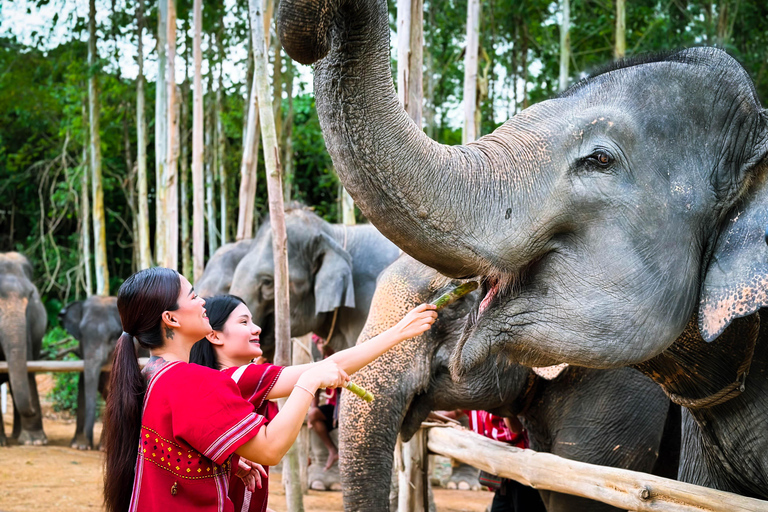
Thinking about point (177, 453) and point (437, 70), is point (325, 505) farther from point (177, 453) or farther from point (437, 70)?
point (437, 70)

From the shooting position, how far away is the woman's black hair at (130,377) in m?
1.92

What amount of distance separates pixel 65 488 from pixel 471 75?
15.1 ft

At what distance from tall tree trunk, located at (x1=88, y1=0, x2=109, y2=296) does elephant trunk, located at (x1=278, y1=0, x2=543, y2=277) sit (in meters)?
9.92

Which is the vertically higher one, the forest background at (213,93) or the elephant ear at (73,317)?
the forest background at (213,93)

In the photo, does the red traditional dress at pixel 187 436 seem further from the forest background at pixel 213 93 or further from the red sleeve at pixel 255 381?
the forest background at pixel 213 93

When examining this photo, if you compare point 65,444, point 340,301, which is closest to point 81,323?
point 65,444

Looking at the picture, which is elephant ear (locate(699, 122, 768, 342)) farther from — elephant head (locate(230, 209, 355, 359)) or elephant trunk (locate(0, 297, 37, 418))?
elephant trunk (locate(0, 297, 37, 418))

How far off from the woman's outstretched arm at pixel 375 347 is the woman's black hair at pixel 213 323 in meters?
0.26

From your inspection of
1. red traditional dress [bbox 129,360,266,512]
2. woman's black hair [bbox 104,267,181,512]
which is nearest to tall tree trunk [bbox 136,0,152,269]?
woman's black hair [bbox 104,267,181,512]

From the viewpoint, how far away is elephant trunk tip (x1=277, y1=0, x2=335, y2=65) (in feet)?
5.04

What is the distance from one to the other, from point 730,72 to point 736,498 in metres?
0.98

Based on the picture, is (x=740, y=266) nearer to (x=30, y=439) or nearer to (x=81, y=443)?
(x=81, y=443)

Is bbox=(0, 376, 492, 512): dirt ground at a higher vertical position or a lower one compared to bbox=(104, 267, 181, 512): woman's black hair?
lower

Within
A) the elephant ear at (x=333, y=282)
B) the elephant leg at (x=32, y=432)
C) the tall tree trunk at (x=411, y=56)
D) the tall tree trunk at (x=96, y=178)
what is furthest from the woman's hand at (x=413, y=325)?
the tall tree trunk at (x=96, y=178)
